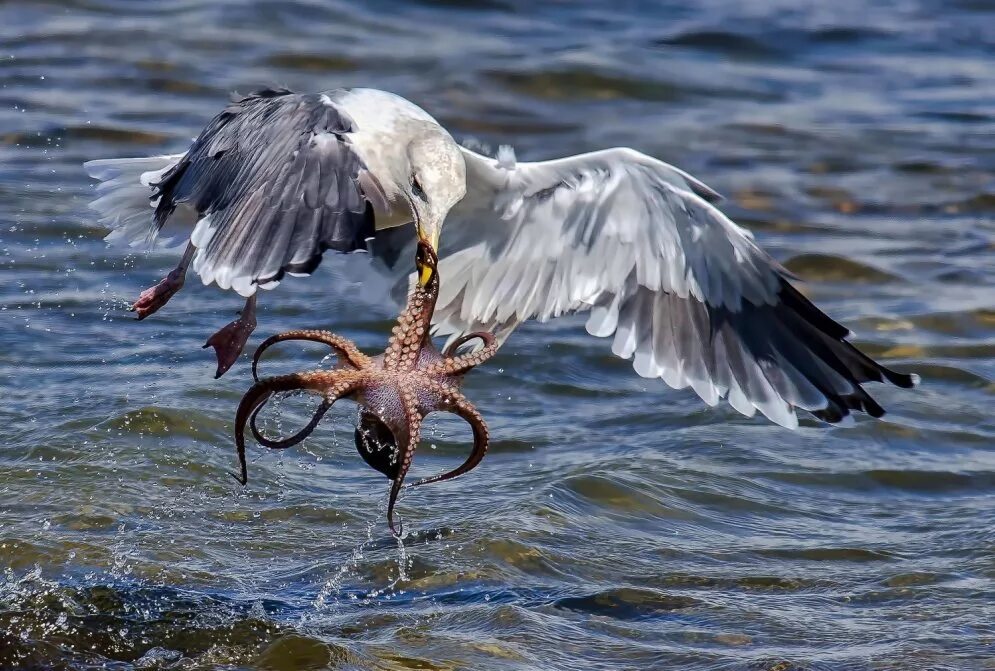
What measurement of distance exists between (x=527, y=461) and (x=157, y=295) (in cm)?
152

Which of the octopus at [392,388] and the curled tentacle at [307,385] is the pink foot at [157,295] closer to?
the octopus at [392,388]

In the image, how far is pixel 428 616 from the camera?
460cm

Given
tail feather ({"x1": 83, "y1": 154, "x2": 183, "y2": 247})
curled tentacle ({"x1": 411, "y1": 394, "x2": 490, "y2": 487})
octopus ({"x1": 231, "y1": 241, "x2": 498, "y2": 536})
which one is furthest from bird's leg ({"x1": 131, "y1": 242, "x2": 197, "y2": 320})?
curled tentacle ({"x1": 411, "y1": 394, "x2": 490, "y2": 487})

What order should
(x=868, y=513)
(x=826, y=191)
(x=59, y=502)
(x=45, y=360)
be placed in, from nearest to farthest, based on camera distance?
(x=59, y=502) → (x=868, y=513) → (x=45, y=360) → (x=826, y=191)

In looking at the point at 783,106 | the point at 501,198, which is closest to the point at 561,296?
the point at 501,198

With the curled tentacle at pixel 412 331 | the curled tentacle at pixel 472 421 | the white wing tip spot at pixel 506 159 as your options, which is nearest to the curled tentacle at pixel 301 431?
the curled tentacle at pixel 412 331

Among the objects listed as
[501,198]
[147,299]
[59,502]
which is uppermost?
[501,198]

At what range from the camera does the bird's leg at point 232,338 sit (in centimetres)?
534

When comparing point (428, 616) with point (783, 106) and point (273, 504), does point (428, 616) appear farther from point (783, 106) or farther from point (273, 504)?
point (783, 106)

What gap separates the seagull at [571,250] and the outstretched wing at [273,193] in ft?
0.05

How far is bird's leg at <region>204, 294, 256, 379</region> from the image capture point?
17.5 feet

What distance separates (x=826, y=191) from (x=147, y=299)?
541 cm

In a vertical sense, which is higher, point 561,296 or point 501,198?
point 501,198

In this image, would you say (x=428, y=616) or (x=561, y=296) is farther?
(x=561, y=296)
